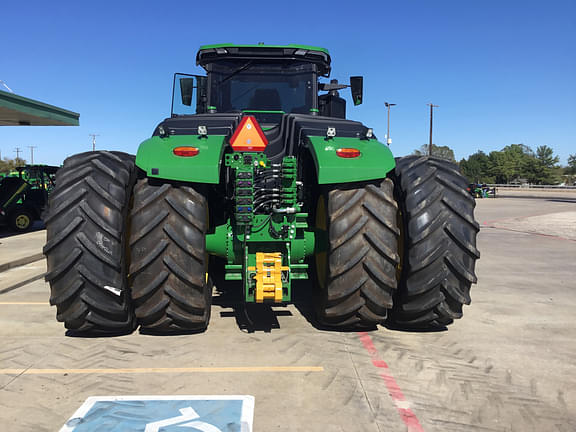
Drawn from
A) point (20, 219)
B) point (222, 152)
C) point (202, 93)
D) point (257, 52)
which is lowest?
point (20, 219)

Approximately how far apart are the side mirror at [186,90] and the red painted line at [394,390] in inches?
164

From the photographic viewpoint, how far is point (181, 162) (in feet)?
12.9

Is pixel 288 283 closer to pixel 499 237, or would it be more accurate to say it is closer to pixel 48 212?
pixel 48 212

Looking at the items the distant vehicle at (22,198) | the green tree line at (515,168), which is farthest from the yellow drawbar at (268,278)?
the green tree line at (515,168)

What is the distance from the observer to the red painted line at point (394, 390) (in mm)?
2957

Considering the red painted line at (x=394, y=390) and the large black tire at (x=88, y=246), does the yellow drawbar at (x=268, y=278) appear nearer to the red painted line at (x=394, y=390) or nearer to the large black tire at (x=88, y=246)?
the red painted line at (x=394, y=390)

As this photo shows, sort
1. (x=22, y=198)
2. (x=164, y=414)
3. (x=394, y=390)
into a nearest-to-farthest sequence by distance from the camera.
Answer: (x=164, y=414) → (x=394, y=390) → (x=22, y=198)

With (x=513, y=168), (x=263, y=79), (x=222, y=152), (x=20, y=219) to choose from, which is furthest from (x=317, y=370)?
(x=513, y=168)

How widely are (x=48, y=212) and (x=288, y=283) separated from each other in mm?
2192

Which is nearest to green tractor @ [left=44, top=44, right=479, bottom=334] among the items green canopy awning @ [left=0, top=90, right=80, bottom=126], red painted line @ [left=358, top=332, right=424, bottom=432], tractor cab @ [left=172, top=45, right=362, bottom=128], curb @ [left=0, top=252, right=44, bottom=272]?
red painted line @ [left=358, top=332, right=424, bottom=432]

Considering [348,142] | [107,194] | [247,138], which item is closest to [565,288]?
[348,142]

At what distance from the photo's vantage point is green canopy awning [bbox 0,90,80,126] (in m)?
14.3

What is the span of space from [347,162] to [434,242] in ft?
3.48

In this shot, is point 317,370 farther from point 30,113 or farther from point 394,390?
point 30,113
